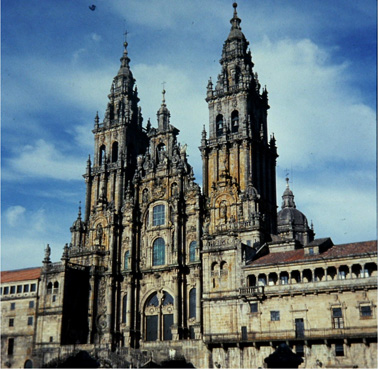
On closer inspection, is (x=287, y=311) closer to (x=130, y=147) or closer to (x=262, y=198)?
(x=262, y=198)

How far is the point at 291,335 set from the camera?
53844mm

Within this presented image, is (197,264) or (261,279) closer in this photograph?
(261,279)

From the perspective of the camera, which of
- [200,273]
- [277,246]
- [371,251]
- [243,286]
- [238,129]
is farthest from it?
[238,129]

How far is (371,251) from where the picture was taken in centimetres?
5253

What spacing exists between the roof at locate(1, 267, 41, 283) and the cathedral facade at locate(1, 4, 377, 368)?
18.1 inches

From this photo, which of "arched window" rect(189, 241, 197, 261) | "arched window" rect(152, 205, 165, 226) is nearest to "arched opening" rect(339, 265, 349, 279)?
"arched window" rect(189, 241, 197, 261)

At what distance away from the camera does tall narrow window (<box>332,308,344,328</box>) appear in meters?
52.1

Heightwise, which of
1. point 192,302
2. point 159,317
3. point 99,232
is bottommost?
point 159,317

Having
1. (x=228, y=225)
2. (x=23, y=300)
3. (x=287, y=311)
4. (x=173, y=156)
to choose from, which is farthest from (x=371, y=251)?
(x=23, y=300)

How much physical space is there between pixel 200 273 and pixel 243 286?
11162 mm

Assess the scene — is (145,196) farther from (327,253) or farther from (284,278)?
(327,253)

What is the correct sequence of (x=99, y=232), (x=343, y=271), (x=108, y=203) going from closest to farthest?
(x=343, y=271) < (x=99, y=232) < (x=108, y=203)

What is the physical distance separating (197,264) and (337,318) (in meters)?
20.7

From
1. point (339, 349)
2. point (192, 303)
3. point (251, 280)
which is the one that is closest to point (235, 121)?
point (192, 303)
